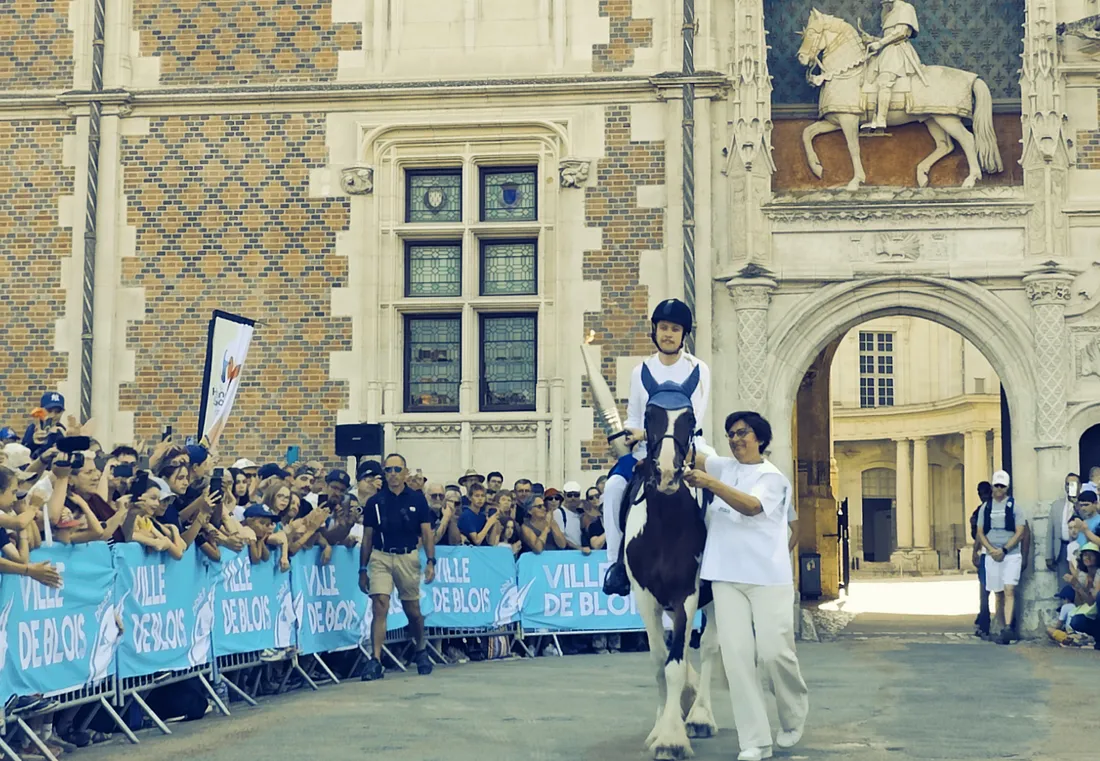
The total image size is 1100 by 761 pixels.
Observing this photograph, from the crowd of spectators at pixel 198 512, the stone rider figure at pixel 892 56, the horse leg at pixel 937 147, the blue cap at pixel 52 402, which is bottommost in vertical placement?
the crowd of spectators at pixel 198 512

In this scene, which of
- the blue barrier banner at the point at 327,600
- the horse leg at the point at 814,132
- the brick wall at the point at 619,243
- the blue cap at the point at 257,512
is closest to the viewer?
the blue cap at the point at 257,512

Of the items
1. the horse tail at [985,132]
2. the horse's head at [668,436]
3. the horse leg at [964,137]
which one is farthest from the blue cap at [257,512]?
the horse tail at [985,132]

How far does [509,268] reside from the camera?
2069cm

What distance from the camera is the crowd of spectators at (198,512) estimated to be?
31.4 feet

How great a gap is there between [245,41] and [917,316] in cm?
920

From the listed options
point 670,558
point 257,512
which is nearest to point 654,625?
point 670,558

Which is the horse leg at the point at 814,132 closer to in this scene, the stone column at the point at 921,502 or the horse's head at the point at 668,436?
the horse's head at the point at 668,436

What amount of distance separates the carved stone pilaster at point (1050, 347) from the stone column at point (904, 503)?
100ft

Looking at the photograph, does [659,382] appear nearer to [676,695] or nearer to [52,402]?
[676,695]

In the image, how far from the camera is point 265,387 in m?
20.3

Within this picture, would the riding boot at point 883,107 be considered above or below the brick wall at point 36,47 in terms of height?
below

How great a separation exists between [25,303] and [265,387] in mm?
3337

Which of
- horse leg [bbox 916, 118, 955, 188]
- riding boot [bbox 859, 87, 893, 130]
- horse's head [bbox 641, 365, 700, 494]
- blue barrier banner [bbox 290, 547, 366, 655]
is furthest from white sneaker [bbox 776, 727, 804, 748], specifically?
riding boot [bbox 859, 87, 893, 130]

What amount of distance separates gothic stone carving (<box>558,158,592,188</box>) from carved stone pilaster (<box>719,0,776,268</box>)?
5.92ft
